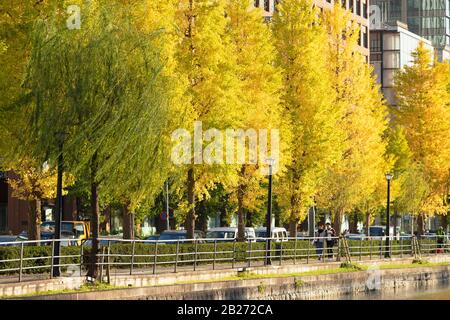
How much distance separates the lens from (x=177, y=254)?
3797cm

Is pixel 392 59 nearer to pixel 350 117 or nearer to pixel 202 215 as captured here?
pixel 202 215

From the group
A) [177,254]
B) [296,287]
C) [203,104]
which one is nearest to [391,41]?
[203,104]

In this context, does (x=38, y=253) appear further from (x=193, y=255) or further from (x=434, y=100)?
(x=434, y=100)

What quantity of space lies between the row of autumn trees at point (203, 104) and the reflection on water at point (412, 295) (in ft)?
23.7

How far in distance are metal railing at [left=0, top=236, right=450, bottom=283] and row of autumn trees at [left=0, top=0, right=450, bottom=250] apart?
1.72m

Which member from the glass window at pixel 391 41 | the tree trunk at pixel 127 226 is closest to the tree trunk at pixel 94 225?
the tree trunk at pixel 127 226

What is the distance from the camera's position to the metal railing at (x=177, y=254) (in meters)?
33.4

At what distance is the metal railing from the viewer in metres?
33.4

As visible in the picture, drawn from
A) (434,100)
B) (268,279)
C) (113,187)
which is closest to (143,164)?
(113,187)

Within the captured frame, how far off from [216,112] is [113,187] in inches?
509

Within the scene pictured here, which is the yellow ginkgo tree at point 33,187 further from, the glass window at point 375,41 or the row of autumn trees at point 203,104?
the glass window at point 375,41

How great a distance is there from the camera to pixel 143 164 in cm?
3419

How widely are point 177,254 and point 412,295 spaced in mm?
15119

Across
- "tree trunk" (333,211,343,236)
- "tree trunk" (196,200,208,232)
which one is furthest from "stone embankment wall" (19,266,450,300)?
"tree trunk" (196,200,208,232)
